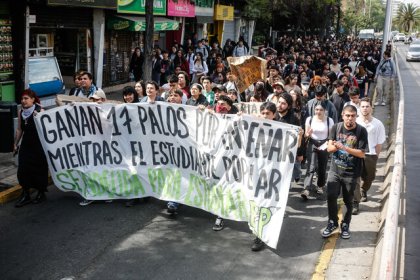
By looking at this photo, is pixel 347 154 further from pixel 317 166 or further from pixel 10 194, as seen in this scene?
pixel 10 194

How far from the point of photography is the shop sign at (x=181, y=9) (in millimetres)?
21316

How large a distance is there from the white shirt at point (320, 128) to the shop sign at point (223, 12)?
22.3 m

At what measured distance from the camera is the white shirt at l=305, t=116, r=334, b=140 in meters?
7.70

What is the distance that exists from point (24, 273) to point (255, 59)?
746 cm

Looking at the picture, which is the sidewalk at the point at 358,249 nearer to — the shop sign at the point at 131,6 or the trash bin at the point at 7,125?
the trash bin at the point at 7,125

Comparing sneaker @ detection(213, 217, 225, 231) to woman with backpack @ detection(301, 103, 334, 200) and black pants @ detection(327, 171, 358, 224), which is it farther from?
woman with backpack @ detection(301, 103, 334, 200)

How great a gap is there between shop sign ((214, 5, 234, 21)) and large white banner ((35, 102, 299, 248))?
2288cm

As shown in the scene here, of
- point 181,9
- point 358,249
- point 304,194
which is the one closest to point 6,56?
point 304,194

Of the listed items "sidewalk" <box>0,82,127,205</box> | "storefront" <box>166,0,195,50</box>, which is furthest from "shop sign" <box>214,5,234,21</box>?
"sidewalk" <box>0,82,127,205</box>

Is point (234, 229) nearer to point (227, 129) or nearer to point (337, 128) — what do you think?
point (227, 129)

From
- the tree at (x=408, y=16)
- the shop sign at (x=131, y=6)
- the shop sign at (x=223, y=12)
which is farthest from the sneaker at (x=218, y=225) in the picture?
the tree at (x=408, y=16)

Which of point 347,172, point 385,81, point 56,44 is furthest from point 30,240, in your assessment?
point 385,81

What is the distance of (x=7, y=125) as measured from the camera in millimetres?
8555

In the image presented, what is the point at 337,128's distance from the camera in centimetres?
624
